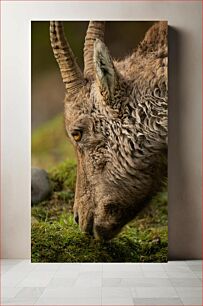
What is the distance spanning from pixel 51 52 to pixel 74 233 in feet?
5.88

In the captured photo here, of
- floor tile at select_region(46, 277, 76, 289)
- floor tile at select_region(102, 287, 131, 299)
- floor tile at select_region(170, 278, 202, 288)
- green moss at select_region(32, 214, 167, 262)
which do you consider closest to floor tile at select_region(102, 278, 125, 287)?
floor tile at select_region(102, 287, 131, 299)

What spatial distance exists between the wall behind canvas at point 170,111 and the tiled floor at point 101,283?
0.32 metres

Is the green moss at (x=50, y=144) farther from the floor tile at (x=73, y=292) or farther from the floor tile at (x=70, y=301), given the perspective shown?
the floor tile at (x=70, y=301)

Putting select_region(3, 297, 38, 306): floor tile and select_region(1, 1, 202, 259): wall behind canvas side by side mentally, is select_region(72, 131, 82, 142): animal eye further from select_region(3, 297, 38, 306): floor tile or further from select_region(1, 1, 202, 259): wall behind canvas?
select_region(3, 297, 38, 306): floor tile

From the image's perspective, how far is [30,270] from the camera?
5023mm

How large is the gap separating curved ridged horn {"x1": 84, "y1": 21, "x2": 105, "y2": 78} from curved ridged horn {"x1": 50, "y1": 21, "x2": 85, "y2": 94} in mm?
92

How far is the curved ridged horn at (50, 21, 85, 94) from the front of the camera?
5504 mm

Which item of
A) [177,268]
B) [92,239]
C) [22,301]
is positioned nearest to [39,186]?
[92,239]

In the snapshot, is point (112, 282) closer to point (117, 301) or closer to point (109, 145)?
point (117, 301)

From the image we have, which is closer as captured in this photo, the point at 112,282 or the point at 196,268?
the point at 112,282

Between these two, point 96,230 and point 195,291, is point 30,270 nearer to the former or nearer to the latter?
point 96,230

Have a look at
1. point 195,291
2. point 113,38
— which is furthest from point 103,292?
point 113,38

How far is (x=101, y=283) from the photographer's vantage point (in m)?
4.45

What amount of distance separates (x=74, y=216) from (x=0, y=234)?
796mm
